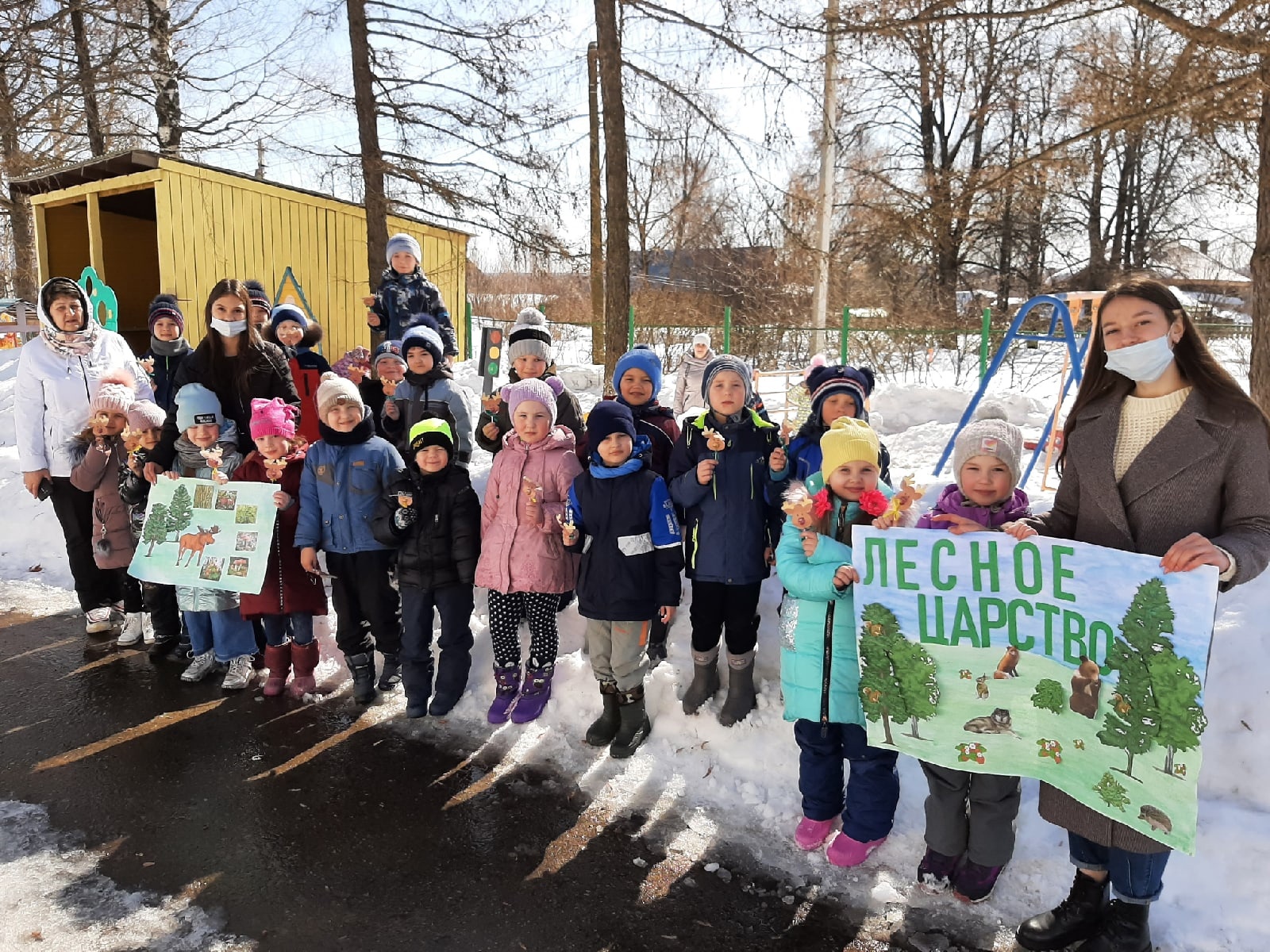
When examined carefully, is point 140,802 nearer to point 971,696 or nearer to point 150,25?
point 971,696

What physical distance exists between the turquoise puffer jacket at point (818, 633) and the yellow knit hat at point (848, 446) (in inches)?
6.6

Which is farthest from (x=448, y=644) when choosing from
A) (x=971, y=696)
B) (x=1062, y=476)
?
(x=1062, y=476)

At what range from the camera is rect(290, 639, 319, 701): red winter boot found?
4.96 meters

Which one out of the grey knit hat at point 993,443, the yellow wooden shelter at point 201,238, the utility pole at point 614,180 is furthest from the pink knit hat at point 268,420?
the yellow wooden shelter at point 201,238

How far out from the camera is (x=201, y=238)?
12578mm

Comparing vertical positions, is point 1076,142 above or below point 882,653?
above

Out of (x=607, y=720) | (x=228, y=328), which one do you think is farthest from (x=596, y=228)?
(x=607, y=720)

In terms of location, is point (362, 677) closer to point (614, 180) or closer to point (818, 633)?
point (818, 633)

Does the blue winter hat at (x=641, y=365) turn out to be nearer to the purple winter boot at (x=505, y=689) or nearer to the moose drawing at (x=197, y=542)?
the purple winter boot at (x=505, y=689)

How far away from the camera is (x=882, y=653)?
123 inches

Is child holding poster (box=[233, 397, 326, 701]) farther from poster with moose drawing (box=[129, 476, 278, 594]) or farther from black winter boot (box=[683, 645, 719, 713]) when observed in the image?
black winter boot (box=[683, 645, 719, 713])

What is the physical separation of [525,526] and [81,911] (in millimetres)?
2481

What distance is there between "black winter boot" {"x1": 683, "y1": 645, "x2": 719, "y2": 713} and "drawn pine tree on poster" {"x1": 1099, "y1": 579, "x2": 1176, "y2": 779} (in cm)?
208

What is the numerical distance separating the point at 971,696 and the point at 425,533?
115 inches
